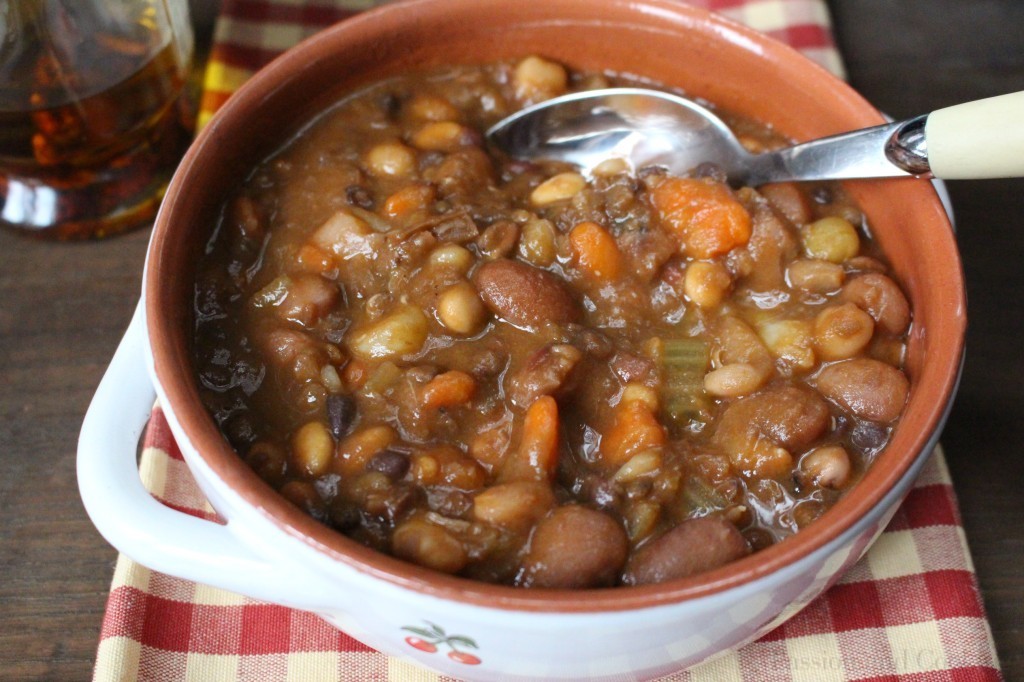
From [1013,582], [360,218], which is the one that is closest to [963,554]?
[1013,582]

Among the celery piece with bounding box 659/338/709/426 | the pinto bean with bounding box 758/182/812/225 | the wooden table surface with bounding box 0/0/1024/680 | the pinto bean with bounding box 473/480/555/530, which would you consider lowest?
the wooden table surface with bounding box 0/0/1024/680

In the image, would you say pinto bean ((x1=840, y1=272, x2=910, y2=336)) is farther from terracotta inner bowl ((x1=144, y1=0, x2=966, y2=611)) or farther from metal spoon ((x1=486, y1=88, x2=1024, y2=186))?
metal spoon ((x1=486, y1=88, x2=1024, y2=186))

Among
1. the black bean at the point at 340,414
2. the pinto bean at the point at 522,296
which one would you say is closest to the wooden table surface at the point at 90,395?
the black bean at the point at 340,414

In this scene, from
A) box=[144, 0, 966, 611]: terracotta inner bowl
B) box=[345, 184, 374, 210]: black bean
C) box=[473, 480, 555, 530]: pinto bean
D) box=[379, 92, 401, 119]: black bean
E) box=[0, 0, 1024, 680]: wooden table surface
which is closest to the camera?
box=[144, 0, 966, 611]: terracotta inner bowl

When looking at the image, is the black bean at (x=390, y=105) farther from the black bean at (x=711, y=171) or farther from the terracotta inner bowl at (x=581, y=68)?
the black bean at (x=711, y=171)

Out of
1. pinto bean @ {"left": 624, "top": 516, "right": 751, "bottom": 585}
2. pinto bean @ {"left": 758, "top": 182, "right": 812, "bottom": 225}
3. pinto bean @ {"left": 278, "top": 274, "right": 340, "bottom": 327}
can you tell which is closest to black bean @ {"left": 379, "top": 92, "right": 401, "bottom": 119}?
pinto bean @ {"left": 278, "top": 274, "right": 340, "bottom": 327}

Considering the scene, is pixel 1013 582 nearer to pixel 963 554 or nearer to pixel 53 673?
pixel 963 554
